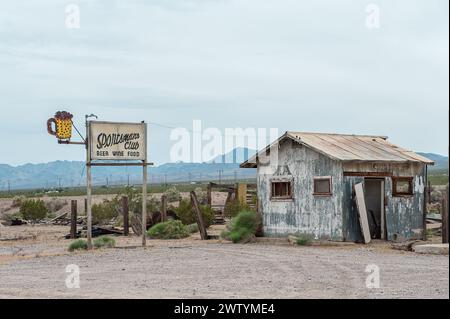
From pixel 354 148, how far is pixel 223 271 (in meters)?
10.6

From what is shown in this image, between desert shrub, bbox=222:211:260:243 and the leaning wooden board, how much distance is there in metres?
4.06

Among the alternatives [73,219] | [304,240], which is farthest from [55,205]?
[304,240]

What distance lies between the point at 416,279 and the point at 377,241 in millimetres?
10023

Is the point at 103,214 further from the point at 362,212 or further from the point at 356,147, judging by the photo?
the point at 362,212

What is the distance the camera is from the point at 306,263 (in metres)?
18.8

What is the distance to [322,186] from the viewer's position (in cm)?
2541

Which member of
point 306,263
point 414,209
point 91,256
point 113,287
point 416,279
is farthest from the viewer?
point 414,209

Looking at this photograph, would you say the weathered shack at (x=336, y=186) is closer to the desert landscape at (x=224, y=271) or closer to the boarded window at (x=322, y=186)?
the boarded window at (x=322, y=186)

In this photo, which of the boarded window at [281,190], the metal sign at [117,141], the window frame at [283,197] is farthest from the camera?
the boarded window at [281,190]

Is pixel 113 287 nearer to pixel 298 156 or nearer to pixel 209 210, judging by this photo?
pixel 298 156

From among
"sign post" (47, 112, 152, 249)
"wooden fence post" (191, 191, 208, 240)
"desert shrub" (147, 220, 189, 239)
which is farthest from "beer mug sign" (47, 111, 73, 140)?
"desert shrub" (147, 220, 189, 239)

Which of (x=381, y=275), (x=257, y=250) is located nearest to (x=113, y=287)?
(x=381, y=275)

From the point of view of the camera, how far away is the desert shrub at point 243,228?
2694cm

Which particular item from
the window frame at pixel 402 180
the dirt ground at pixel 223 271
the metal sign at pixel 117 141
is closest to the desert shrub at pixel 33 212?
the dirt ground at pixel 223 271
